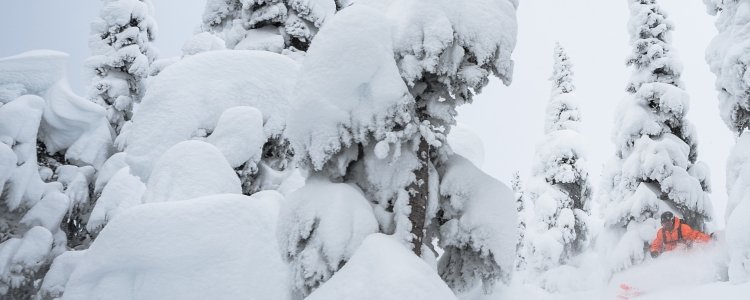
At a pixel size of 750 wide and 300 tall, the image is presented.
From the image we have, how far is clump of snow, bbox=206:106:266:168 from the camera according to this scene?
9.75 metres

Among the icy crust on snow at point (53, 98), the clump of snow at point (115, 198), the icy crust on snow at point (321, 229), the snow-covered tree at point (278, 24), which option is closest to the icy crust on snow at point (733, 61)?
the snow-covered tree at point (278, 24)

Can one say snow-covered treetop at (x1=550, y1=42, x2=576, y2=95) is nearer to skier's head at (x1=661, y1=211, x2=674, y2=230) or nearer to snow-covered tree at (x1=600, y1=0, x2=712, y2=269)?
snow-covered tree at (x1=600, y1=0, x2=712, y2=269)

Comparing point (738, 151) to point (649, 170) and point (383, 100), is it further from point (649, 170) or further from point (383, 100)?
point (383, 100)

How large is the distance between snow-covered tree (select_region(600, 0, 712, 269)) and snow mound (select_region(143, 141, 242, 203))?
11751mm

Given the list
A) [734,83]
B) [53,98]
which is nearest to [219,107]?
[734,83]

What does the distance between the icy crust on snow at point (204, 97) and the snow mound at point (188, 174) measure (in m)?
1.29

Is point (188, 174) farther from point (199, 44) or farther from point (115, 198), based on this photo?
point (115, 198)

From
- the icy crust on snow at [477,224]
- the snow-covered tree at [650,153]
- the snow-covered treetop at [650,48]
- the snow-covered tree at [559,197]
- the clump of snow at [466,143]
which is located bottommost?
the snow-covered tree at [559,197]

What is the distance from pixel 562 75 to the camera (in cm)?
2527

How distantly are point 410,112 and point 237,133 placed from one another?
5.48m

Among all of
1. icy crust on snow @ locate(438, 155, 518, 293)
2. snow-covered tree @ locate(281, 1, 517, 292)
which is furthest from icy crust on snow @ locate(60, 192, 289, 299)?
icy crust on snow @ locate(438, 155, 518, 293)

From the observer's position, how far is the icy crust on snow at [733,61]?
11.1m

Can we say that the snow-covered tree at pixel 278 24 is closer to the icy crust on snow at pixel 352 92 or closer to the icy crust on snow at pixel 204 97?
the icy crust on snow at pixel 204 97

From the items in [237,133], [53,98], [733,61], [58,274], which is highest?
[733,61]
